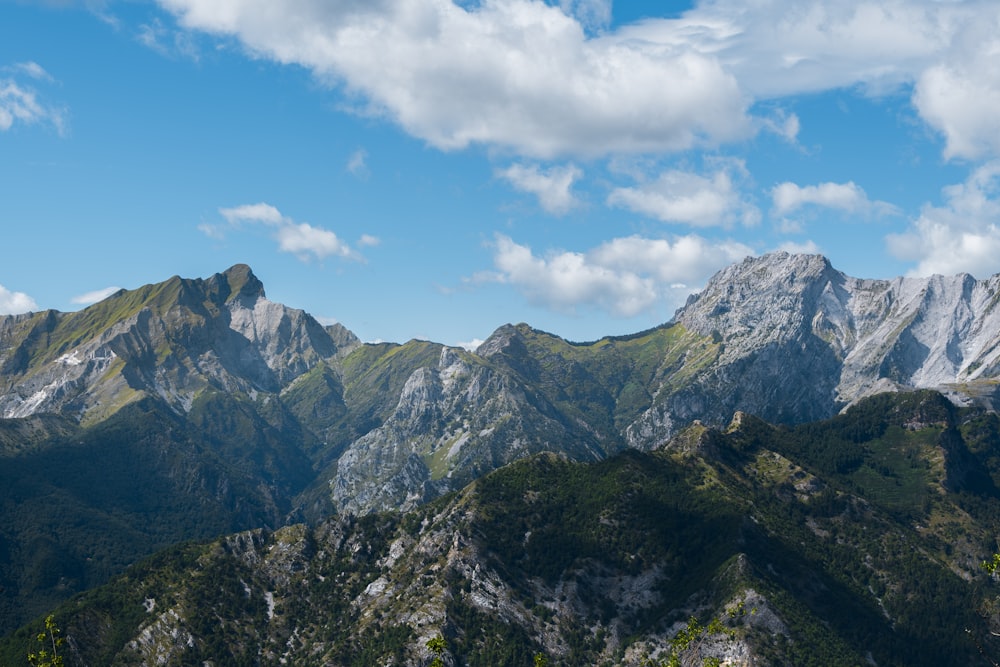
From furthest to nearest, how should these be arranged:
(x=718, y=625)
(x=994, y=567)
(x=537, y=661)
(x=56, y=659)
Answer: (x=718, y=625) → (x=537, y=661) → (x=56, y=659) → (x=994, y=567)

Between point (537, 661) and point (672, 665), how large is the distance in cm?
2414

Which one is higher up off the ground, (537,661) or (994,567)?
(994,567)

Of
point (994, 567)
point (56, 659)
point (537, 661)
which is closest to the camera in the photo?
point (994, 567)

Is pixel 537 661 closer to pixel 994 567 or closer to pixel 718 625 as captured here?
pixel 718 625

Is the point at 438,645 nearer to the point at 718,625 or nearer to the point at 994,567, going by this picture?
the point at 718,625

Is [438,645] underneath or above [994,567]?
underneath

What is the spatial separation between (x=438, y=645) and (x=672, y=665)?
45.6 meters

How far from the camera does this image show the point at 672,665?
159625 millimetres

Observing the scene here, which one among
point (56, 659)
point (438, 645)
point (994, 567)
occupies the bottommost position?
point (56, 659)

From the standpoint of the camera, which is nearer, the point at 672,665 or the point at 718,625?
the point at 672,665

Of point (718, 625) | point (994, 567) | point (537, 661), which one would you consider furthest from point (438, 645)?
point (994, 567)

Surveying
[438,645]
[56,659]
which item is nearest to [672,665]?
[438,645]

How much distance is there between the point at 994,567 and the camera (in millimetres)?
115938

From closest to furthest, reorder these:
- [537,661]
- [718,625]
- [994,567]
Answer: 1. [994,567]
2. [537,661]
3. [718,625]
